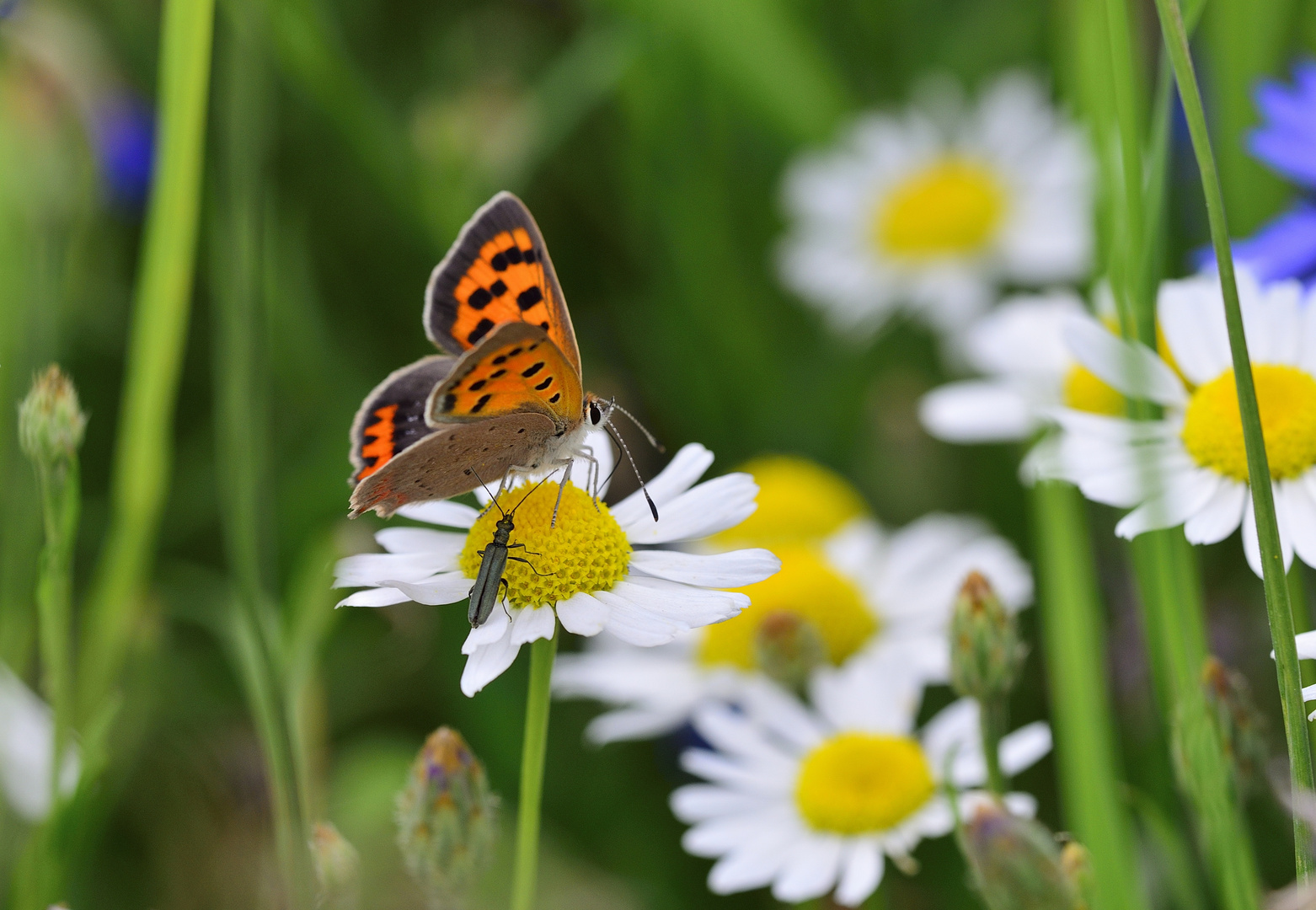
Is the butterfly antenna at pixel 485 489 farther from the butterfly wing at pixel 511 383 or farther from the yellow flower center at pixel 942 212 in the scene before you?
the yellow flower center at pixel 942 212

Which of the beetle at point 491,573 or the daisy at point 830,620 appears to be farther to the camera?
the daisy at point 830,620

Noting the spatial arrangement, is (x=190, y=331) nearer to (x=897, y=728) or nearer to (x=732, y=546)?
(x=732, y=546)

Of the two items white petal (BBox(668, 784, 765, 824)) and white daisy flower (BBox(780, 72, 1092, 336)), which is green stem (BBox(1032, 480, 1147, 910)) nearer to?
white petal (BBox(668, 784, 765, 824))

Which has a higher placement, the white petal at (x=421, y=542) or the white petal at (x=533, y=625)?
the white petal at (x=421, y=542)

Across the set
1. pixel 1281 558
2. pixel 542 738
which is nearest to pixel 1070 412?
pixel 1281 558

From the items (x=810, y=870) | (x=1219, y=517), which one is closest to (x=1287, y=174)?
(x=1219, y=517)

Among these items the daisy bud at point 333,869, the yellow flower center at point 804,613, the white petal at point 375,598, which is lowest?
the daisy bud at point 333,869

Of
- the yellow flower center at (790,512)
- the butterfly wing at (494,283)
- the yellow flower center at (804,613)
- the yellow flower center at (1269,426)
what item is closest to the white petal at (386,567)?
the butterfly wing at (494,283)
